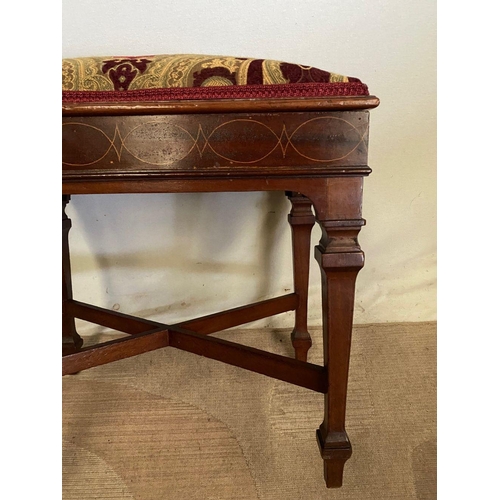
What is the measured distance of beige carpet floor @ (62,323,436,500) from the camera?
2.73ft

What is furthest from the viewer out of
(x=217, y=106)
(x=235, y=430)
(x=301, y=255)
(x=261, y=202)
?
(x=261, y=202)

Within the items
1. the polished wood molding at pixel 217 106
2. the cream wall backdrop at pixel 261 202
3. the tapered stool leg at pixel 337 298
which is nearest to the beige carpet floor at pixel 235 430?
the tapered stool leg at pixel 337 298

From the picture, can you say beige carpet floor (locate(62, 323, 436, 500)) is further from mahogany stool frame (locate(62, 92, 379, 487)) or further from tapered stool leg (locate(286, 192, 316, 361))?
mahogany stool frame (locate(62, 92, 379, 487))

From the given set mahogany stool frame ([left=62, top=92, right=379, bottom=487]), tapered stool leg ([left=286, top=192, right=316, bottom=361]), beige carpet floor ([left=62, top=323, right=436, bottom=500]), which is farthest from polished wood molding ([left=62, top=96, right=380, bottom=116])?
beige carpet floor ([left=62, top=323, right=436, bottom=500])

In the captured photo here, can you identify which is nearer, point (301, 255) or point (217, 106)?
point (217, 106)

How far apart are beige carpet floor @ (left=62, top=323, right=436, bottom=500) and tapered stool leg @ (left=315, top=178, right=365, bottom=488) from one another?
61 millimetres

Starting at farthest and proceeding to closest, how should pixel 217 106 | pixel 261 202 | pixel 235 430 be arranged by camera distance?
pixel 261 202 → pixel 235 430 → pixel 217 106

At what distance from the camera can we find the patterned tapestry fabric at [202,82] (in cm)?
70

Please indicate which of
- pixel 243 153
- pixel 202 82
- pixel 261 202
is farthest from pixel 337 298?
pixel 261 202

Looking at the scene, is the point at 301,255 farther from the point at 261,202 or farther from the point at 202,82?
the point at 202,82

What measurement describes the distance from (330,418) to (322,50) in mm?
843

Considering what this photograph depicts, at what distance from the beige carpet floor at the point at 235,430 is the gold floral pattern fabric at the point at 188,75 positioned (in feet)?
1.99

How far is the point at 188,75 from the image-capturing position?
2.37ft

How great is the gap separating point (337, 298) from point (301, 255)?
0.40 m
